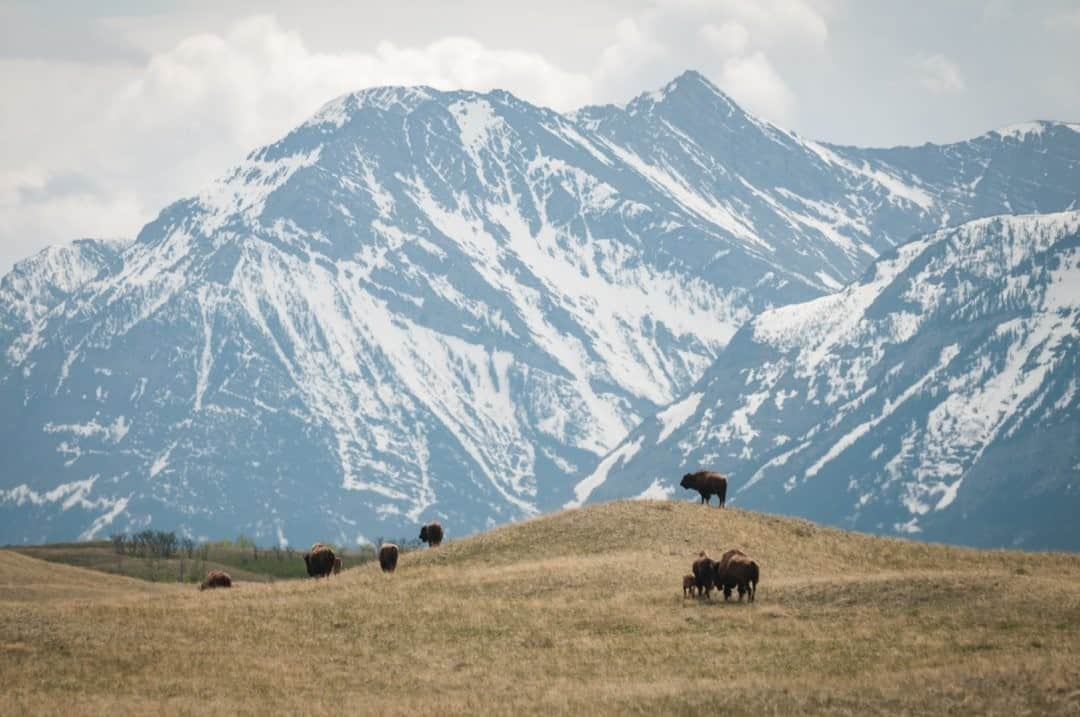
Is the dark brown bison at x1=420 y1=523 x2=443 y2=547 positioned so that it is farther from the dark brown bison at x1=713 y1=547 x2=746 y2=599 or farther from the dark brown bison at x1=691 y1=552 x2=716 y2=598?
the dark brown bison at x1=713 y1=547 x2=746 y2=599

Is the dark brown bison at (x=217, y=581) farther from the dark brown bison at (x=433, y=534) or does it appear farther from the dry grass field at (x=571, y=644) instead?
the dark brown bison at (x=433, y=534)

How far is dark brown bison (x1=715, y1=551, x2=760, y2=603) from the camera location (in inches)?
2719

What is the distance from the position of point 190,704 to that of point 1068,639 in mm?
30359

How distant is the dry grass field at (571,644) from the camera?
166 ft

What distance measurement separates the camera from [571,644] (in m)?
61.8

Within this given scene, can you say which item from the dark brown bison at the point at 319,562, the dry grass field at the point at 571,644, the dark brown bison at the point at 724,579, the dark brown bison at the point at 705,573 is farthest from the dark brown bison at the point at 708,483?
the dark brown bison at the point at 724,579

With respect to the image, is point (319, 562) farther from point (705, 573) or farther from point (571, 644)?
point (571, 644)

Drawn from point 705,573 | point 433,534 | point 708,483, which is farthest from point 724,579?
point 433,534

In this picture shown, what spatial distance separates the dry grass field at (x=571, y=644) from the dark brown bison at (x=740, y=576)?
0.77 m

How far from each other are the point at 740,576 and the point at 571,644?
34.9 ft

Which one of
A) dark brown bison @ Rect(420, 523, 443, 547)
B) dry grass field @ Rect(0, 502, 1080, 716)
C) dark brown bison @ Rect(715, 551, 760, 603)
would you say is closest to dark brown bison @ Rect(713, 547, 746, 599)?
dark brown bison @ Rect(715, 551, 760, 603)

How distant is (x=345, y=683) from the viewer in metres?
55.9

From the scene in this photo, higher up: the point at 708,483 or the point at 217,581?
the point at 708,483

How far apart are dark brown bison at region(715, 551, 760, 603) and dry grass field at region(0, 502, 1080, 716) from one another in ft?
2.53
